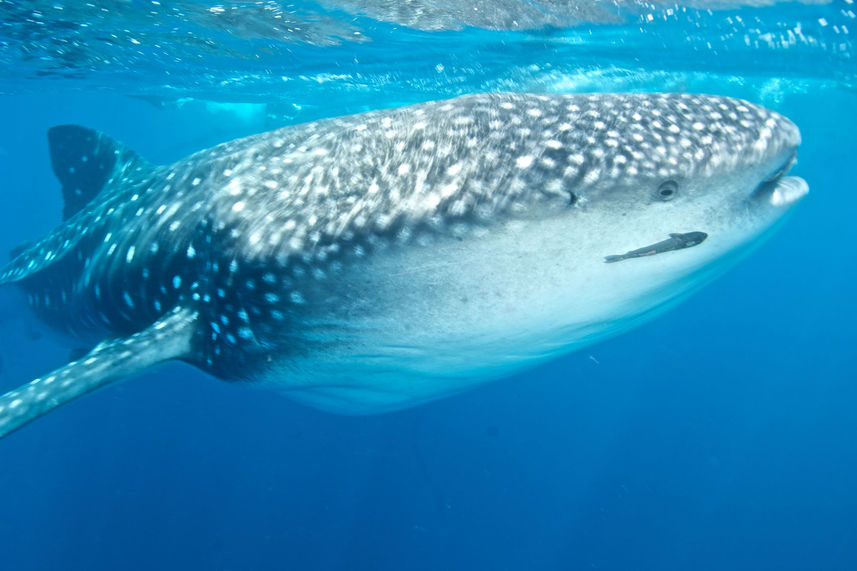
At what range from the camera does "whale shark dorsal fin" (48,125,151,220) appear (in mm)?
7613

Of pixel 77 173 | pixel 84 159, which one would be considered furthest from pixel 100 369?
pixel 77 173

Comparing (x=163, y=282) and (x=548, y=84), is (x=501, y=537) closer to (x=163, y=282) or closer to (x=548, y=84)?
(x=163, y=282)

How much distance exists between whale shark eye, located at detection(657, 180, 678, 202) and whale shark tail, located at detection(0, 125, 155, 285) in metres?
6.37

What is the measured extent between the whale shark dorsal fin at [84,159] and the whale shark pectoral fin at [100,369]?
4.20 m

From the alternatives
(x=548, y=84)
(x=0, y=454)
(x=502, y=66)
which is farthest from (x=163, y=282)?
(x=548, y=84)

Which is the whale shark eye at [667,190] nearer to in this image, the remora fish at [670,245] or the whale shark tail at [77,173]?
the remora fish at [670,245]

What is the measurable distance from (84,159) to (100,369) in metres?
5.51

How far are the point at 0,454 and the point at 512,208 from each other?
19.3m

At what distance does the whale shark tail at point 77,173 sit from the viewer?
23.2 ft

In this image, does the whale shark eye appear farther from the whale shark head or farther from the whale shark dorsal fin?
the whale shark dorsal fin

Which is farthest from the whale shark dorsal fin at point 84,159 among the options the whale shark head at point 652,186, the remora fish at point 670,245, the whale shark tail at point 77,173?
the remora fish at point 670,245

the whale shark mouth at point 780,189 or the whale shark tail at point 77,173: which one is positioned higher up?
the whale shark mouth at point 780,189

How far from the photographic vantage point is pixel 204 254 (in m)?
4.11

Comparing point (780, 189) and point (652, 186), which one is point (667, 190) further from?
point (780, 189)
